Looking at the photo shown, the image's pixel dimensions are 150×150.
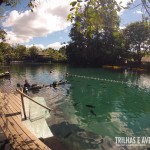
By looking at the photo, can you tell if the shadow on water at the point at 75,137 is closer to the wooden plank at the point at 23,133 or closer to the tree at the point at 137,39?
the wooden plank at the point at 23,133

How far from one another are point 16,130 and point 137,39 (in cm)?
7928

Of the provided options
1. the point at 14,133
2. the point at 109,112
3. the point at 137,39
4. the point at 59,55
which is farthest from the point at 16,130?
the point at 137,39

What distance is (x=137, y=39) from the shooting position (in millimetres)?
83000

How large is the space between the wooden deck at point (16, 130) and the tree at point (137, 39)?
243ft

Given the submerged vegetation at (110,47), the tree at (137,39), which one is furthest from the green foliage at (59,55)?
the tree at (137,39)

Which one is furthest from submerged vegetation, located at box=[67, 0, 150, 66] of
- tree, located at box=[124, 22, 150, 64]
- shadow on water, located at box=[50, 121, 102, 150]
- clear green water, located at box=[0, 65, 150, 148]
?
shadow on water, located at box=[50, 121, 102, 150]

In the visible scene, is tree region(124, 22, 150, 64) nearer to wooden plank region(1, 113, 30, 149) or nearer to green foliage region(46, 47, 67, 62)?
green foliage region(46, 47, 67, 62)

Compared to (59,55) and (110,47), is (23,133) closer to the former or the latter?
(59,55)

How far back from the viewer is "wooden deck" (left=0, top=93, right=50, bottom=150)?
8.98 meters

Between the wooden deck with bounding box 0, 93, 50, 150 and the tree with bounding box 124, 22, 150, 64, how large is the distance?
7407 centimetres

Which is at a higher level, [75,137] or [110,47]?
[110,47]

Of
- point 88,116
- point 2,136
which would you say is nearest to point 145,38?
point 88,116

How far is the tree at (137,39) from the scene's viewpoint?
81.6 metres

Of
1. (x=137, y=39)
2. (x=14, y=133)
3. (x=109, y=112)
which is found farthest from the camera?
(x=137, y=39)
